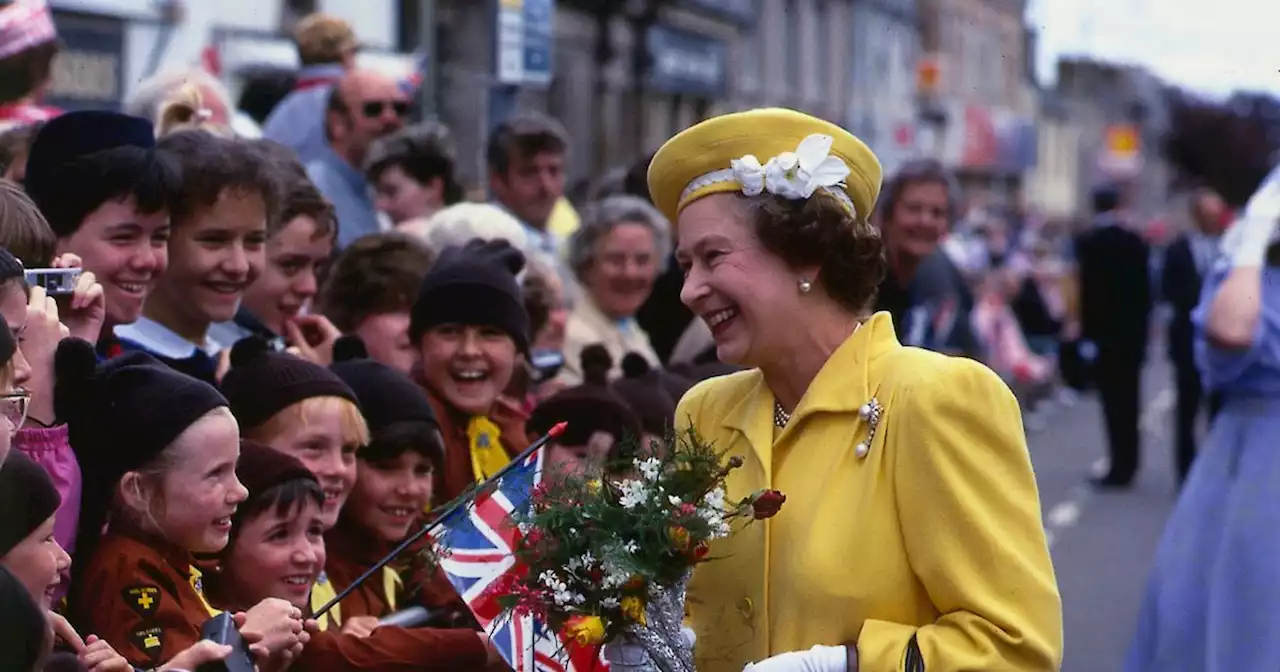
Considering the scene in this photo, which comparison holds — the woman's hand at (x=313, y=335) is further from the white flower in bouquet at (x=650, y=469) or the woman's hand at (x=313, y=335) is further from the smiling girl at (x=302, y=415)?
the white flower in bouquet at (x=650, y=469)

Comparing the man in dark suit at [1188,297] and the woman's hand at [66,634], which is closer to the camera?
the woman's hand at [66,634]

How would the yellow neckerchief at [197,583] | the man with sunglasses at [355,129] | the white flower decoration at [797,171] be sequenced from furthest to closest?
1. the man with sunglasses at [355,129]
2. the yellow neckerchief at [197,583]
3. the white flower decoration at [797,171]

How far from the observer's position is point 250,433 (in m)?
5.15

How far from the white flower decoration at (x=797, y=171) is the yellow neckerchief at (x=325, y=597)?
151 centimetres

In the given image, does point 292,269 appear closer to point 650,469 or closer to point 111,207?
point 111,207

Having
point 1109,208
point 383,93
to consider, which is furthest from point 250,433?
point 1109,208

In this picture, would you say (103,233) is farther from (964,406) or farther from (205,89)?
(205,89)

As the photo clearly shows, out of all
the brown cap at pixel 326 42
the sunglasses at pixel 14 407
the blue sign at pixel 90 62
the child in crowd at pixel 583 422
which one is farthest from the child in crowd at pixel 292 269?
the blue sign at pixel 90 62

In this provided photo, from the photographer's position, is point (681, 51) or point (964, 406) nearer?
point (964, 406)

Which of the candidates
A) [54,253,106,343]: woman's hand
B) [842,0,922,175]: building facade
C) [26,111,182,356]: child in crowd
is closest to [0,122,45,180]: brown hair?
[26,111,182,356]: child in crowd

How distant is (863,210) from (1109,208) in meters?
14.6

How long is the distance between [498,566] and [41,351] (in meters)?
0.91

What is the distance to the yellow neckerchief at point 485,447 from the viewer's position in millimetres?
6109

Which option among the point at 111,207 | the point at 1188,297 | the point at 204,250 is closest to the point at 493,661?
the point at 204,250
